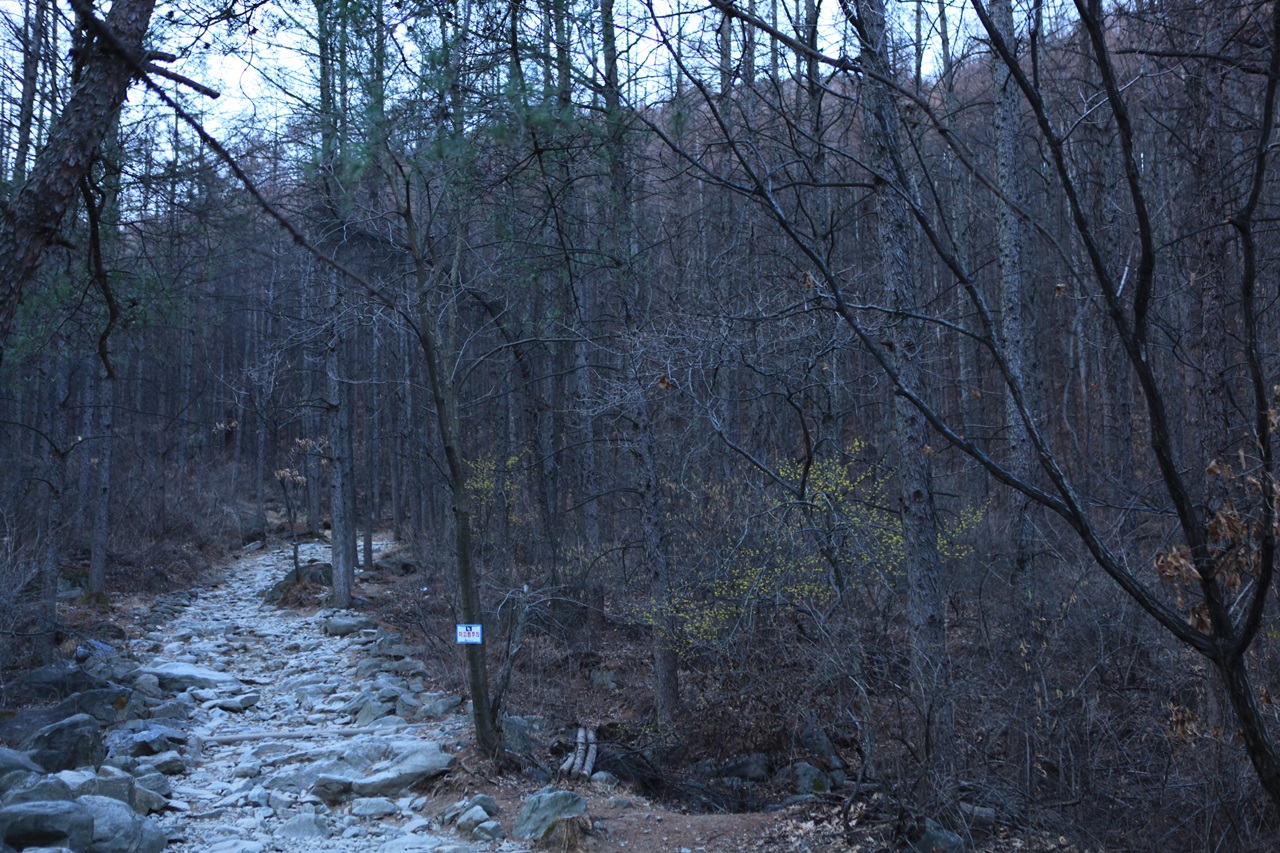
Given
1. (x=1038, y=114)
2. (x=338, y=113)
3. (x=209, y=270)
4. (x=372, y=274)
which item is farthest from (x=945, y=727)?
(x=372, y=274)

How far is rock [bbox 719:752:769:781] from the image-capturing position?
8.80 metres

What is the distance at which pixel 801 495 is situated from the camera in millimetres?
8234

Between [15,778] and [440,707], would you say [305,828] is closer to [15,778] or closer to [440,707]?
[15,778]

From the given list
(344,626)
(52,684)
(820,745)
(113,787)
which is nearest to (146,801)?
(113,787)

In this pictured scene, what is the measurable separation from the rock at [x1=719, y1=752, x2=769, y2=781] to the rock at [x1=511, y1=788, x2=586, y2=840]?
283cm

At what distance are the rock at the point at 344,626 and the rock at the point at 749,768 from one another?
7101 millimetres

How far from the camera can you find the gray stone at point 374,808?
6648mm

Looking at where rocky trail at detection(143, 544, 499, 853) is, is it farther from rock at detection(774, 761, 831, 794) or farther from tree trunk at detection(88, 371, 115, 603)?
rock at detection(774, 761, 831, 794)

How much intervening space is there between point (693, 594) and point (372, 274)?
8.06 m

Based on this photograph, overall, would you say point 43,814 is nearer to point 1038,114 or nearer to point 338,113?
point 338,113

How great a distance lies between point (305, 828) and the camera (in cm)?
626

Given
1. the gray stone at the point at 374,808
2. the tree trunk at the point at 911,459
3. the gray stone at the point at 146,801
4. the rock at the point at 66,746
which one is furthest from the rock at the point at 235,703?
the tree trunk at the point at 911,459

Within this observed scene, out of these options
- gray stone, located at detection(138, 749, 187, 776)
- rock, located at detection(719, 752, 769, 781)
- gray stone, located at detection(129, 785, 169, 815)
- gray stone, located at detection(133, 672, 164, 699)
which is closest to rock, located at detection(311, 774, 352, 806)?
gray stone, located at detection(129, 785, 169, 815)

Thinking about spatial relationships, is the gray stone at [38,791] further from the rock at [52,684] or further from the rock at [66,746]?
the rock at [52,684]
